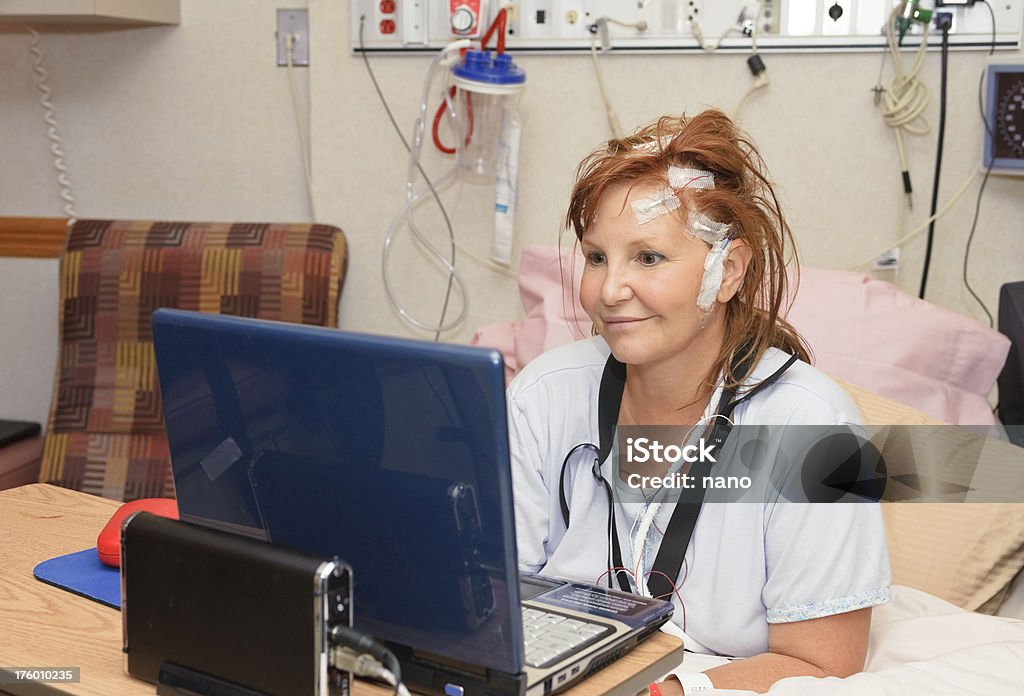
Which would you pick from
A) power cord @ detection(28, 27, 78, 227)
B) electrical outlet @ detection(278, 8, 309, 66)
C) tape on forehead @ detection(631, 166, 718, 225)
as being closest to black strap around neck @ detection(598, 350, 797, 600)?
tape on forehead @ detection(631, 166, 718, 225)

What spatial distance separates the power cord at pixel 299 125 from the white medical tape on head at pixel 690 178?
1420 mm

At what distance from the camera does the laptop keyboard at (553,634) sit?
88cm

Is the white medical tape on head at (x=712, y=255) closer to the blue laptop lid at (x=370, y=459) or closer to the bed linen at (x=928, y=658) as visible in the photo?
the bed linen at (x=928, y=658)

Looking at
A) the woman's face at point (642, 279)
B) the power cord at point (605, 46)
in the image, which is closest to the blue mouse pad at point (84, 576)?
the woman's face at point (642, 279)

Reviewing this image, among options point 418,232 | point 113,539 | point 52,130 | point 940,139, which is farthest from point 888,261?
point 52,130

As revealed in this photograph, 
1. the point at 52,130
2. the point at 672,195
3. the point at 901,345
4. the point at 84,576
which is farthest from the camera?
the point at 52,130

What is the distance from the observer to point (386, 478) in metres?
0.83

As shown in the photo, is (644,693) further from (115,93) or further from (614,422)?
(115,93)

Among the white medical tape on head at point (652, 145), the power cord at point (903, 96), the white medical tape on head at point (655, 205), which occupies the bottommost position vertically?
the white medical tape on head at point (655, 205)

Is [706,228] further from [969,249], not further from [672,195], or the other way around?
[969,249]

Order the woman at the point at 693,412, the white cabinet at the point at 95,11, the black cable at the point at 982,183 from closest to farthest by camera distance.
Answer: the woman at the point at 693,412
the black cable at the point at 982,183
the white cabinet at the point at 95,11

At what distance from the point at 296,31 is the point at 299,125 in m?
0.23

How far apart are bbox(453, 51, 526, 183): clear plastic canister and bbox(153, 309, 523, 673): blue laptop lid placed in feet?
4.78

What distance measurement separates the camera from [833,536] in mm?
1250
